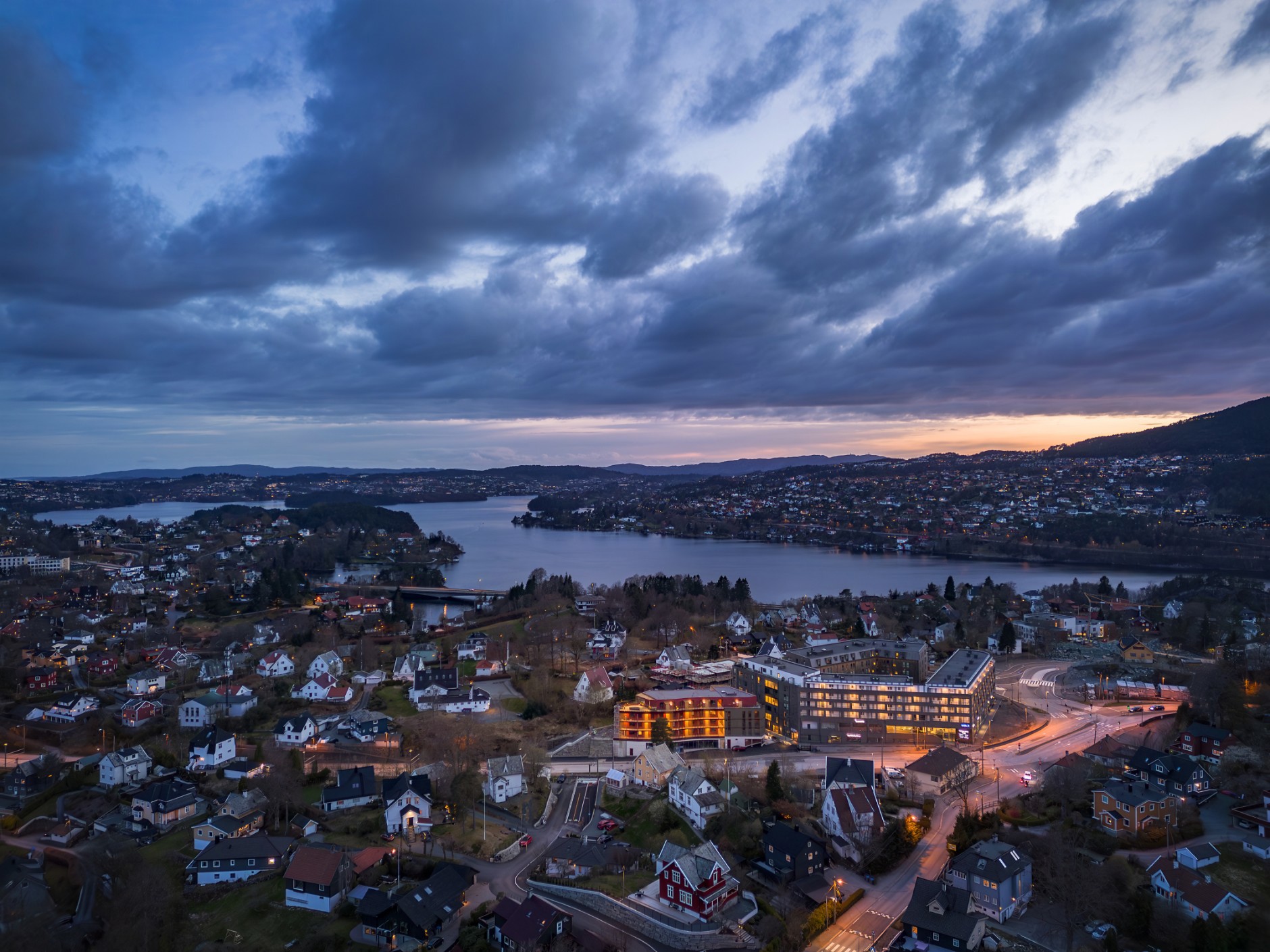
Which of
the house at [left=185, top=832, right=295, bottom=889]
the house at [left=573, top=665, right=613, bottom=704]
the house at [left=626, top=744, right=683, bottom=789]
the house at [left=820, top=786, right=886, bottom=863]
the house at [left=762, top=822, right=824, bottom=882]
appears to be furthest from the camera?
the house at [left=573, top=665, right=613, bottom=704]

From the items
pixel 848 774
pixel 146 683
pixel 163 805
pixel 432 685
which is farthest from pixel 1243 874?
pixel 146 683

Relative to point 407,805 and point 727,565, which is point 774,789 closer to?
point 407,805

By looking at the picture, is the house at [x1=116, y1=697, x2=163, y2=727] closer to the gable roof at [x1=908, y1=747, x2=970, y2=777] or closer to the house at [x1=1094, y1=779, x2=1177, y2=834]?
the gable roof at [x1=908, y1=747, x2=970, y2=777]

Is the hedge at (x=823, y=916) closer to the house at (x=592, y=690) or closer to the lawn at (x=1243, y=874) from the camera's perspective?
the lawn at (x=1243, y=874)

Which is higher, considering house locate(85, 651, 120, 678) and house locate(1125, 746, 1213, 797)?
house locate(1125, 746, 1213, 797)

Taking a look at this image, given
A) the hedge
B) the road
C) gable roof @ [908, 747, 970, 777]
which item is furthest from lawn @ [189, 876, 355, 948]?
gable roof @ [908, 747, 970, 777]

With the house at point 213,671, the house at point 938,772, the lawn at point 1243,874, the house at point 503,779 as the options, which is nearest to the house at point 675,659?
the house at point 938,772

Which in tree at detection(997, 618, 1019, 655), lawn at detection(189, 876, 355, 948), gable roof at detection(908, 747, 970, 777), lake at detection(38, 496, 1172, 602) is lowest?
lake at detection(38, 496, 1172, 602)
